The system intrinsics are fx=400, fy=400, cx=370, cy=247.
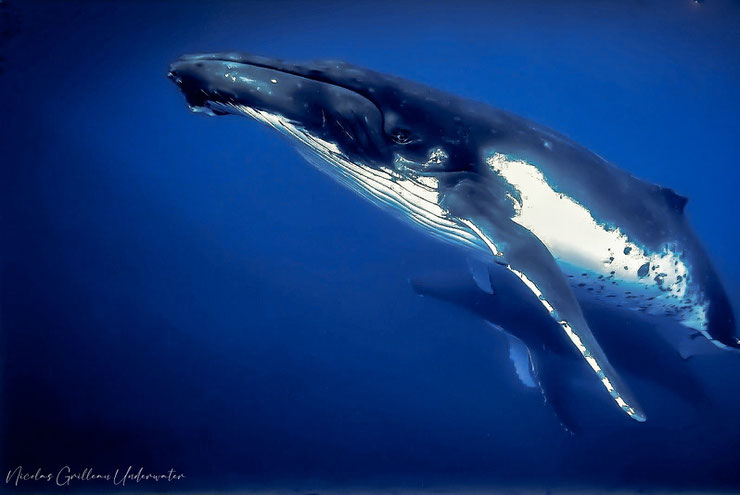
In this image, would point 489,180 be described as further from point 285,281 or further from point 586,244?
point 285,281

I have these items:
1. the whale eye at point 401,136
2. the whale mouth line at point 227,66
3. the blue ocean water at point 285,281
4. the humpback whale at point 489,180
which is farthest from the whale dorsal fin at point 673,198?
the whale mouth line at point 227,66

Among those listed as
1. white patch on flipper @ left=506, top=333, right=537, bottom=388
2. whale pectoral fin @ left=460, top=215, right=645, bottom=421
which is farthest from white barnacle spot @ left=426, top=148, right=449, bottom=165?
white patch on flipper @ left=506, top=333, right=537, bottom=388

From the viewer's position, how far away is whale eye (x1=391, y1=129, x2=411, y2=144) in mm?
3703

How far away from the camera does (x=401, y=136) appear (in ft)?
12.2

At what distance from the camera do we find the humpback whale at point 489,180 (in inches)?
126

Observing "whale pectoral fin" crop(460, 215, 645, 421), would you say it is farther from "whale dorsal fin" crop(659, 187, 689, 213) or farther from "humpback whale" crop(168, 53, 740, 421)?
"whale dorsal fin" crop(659, 187, 689, 213)

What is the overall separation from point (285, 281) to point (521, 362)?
5910mm

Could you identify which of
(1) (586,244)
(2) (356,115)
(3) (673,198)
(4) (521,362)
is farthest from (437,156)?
(4) (521,362)

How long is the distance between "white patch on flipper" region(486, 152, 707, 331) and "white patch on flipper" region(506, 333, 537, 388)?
2087 mm

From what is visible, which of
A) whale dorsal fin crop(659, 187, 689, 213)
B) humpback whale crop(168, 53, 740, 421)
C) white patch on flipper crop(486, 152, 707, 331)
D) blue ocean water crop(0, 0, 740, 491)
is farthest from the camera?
blue ocean water crop(0, 0, 740, 491)

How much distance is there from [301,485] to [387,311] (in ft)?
11.9

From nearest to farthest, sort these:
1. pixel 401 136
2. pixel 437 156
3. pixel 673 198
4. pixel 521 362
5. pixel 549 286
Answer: pixel 549 286, pixel 401 136, pixel 437 156, pixel 673 198, pixel 521 362

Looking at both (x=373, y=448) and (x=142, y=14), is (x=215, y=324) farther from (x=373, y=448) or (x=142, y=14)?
(x=142, y=14)

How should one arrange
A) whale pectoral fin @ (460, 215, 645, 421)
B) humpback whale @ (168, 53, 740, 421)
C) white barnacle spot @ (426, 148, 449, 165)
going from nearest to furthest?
1. whale pectoral fin @ (460, 215, 645, 421)
2. humpback whale @ (168, 53, 740, 421)
3. white barnacle spot @ (426, 148, 449, 165)
